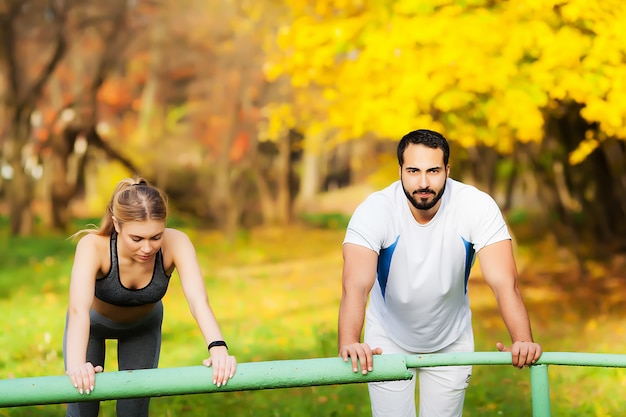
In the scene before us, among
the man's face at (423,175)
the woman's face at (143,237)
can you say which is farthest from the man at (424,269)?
the woman's face at (143,237)

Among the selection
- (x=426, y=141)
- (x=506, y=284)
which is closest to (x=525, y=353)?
(x=506, y=284)

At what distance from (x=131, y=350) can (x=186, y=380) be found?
4.08ft

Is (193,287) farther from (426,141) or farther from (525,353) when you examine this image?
(525,353)

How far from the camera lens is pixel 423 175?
11.6 ft

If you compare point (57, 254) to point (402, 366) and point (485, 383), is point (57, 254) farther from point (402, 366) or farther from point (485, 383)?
point (402, 366)

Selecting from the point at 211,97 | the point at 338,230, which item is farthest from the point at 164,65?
the point at 338,230

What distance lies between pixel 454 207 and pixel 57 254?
47.9 ft

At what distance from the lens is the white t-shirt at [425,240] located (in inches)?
145

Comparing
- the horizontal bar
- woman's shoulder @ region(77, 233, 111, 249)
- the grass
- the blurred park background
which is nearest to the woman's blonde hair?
woman's shoulder @ region(77, 233, 111, 249)

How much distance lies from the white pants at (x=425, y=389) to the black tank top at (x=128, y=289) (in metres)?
0.95

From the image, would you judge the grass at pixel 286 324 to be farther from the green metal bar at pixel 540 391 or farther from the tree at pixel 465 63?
the green metal bar at pixel 540 391

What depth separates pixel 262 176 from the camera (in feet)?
78.6

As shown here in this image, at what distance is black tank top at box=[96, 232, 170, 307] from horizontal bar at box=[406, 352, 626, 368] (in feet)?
3.94

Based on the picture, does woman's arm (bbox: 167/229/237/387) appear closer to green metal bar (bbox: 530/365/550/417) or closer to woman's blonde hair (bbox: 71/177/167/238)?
woman's blonde hair (bbox: 71/177/167/238)
